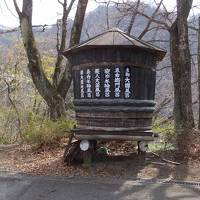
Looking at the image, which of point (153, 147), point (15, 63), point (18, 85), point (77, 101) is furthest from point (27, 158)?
point (15, 63)

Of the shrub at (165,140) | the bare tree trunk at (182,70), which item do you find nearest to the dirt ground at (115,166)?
the shrub at (165,140)

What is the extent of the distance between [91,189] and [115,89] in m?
2.05

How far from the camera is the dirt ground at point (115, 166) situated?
7.74m

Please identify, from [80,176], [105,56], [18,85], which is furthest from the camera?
[18,85]

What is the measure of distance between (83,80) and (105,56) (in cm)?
66

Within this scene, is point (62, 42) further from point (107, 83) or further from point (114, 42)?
point (107, 83)

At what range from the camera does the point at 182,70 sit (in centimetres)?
1045

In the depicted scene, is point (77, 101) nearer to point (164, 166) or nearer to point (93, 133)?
point (93, 133)

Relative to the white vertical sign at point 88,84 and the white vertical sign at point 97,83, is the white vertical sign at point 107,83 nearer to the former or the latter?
the white vertical sign at point 97,83

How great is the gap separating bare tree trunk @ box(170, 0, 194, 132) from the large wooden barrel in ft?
6.84

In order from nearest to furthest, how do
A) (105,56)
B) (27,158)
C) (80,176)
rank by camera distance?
(80,176) < (105,56) < (27,158)

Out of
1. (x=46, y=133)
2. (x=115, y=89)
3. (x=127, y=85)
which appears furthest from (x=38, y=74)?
(x=127, y=85)

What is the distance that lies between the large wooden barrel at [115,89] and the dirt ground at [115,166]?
0.59 meters

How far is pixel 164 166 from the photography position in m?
8.29
